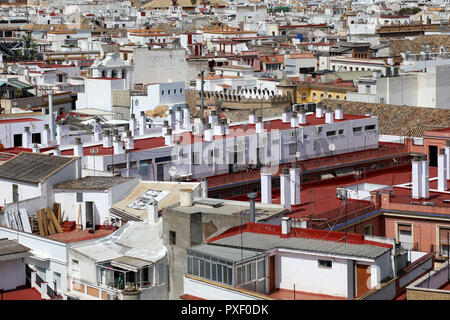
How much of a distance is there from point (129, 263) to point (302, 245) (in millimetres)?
3070

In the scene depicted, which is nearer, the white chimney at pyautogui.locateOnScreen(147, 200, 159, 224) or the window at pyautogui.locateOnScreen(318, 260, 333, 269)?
the window at pyautogui.locateOnScreen(318, 260, 333, 269)

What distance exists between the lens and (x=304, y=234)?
16016mm

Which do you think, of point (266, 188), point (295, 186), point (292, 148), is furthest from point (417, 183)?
point (292, 148)

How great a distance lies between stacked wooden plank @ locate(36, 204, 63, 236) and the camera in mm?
20531

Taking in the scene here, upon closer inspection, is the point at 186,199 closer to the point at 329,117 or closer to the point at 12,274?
the point at 12,274

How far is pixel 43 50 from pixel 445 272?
2439 inches

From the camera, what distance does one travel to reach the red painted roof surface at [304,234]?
15.6 meters

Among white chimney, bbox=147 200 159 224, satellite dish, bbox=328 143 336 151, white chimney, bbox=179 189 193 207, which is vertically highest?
white chimney, bbox=179 189 193 207

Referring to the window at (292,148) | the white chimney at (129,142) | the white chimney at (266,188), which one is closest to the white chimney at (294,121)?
the window at (292,148)

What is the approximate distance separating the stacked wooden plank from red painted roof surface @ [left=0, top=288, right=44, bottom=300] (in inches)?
85.4

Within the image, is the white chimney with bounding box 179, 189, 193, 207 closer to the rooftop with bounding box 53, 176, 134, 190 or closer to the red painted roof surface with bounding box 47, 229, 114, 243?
the red painted roof surface with bounding box 47, 229, 114, 243

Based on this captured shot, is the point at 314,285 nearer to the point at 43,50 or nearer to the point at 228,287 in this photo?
the point at 228,287

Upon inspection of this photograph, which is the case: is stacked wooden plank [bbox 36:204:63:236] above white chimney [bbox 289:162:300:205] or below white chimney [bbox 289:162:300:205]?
below

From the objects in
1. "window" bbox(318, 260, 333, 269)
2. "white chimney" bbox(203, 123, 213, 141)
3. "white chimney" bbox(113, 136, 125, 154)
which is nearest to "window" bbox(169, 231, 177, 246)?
"window" bbox(318, 260, 333, 269)
